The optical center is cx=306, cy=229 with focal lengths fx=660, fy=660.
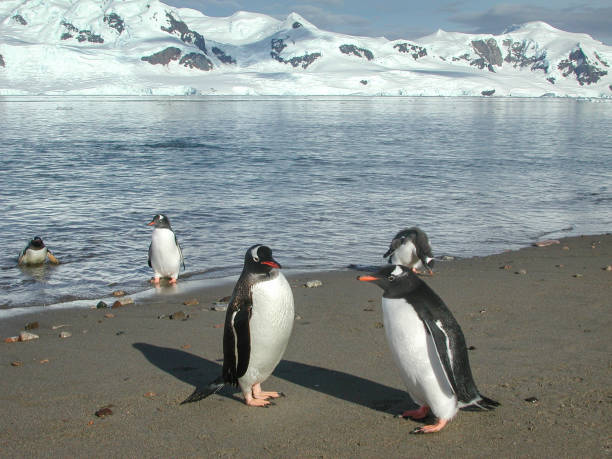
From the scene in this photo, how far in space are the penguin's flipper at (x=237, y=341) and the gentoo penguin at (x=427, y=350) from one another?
0.88m

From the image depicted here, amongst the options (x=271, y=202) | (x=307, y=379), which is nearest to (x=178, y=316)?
(x=307, y=379)

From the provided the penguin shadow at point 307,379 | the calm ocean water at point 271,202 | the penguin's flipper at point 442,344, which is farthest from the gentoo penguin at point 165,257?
the penguin's flipper at point 442,344

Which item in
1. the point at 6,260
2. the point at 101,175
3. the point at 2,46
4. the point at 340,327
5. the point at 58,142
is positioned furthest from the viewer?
the point at 2,46

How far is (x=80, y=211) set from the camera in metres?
13.7

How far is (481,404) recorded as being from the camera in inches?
146

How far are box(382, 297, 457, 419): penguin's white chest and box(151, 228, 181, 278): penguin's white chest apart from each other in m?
4.95

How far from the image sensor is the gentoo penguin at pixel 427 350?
364 centimetres

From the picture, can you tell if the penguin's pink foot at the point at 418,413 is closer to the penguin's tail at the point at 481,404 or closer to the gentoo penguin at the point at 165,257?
the penguin's tail at the point at 481,404

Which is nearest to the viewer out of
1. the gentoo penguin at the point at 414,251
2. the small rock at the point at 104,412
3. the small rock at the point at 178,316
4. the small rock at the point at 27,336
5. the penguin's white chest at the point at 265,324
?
the small rock at the point at 104,412

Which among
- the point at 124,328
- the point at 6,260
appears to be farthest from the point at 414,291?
the point at 6,260

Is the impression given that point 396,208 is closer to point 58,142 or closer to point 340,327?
point 340,327

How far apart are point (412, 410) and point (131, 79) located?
6266 inches

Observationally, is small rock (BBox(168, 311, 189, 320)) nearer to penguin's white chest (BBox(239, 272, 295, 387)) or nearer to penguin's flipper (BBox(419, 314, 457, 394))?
penguin's white chest (BBox(239, 272, 295, 387))

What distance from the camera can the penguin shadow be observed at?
412cm
